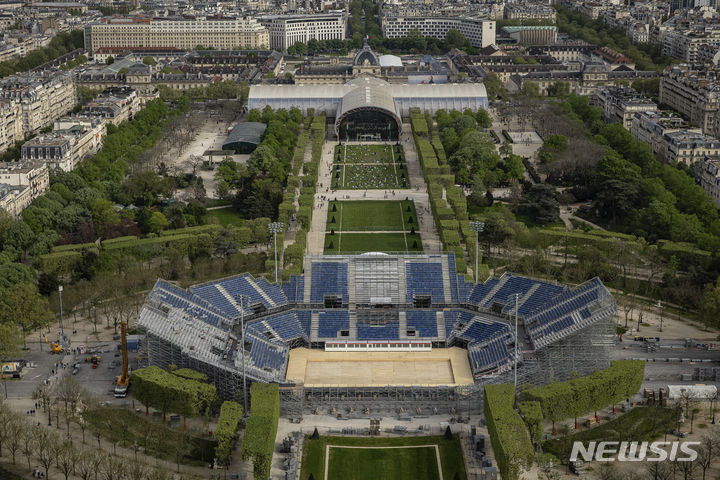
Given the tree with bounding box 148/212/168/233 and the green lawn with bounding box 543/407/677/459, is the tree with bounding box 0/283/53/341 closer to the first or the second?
the tree with bounding box 148/212/168/233

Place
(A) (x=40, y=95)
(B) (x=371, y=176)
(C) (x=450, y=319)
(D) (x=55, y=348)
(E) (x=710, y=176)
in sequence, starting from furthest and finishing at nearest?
(A) (x=40, y=95) < (B) (x=371, y=176) < (E) (x=710, y=176) < (C) (x=450, y=319) < (D) (x=55, y=348)

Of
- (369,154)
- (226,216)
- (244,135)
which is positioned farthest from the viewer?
(244,135)

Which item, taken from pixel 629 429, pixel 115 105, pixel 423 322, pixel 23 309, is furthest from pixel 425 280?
pixel 115 105

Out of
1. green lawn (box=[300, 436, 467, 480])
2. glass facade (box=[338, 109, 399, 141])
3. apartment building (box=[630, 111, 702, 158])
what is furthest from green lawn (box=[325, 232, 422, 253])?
glass facade (box=[338, 109, 399, 141])

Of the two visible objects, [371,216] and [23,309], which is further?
[371,216]

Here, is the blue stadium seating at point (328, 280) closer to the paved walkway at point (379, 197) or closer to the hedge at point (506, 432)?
the paved walkway at point (379, 197)

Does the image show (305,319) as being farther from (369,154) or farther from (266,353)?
(369,154)

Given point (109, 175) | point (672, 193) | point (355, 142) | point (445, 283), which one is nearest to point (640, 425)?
point (445, 283)
